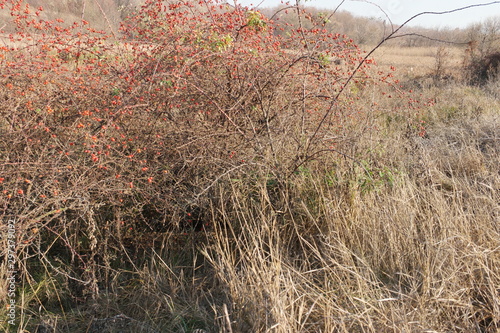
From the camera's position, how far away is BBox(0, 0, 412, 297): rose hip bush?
255 centimetres

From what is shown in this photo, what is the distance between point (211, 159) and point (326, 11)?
2.17 meters

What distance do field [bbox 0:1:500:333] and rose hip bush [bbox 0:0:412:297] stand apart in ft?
0.07

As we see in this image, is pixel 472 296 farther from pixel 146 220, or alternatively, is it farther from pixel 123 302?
pixel 146 220

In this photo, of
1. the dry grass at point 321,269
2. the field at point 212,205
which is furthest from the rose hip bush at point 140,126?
the dry grass at point 321,269

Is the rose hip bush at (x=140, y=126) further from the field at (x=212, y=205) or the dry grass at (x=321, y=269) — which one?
the dry grass at (x=321, y=269)

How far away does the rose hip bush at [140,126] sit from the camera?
2547mm

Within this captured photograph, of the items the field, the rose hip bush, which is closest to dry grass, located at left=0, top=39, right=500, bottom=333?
the field

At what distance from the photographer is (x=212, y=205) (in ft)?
9.14

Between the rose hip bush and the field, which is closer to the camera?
the field

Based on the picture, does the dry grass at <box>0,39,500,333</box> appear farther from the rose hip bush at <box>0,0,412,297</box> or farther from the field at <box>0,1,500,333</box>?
the rose hip bush at <box>0,0,412,297</box>

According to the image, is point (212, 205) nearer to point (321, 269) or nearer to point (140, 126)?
point (140, 126)

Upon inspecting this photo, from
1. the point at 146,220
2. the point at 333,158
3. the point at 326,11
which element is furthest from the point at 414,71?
the point at 146,220

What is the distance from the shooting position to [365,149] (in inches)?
132

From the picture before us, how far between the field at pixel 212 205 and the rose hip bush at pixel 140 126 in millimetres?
20
